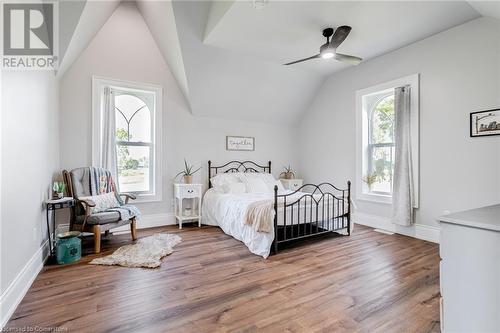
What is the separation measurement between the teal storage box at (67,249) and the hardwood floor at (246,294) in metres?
0.11

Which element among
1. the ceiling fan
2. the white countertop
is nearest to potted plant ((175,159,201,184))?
the ceiling fan

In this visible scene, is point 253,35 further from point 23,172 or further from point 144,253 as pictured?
point 144,253

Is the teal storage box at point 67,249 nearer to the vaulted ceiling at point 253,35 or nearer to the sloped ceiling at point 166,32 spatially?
the vaulted ceiling at point 253,35

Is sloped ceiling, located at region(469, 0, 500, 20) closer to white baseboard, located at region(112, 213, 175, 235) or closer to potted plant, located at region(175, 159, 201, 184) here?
potted plant, located at region(175, 159, 201, 184)

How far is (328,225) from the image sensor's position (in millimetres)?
4051

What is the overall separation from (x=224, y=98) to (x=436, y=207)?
13.2 ft

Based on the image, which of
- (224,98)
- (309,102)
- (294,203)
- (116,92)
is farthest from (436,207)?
(116,92)

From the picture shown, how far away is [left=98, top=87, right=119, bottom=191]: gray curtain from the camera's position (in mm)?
4035

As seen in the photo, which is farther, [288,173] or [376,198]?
[288,173]

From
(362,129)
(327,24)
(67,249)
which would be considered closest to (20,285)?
(67,249)

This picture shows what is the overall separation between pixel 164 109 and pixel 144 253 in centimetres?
262

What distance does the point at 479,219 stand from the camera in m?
1.17

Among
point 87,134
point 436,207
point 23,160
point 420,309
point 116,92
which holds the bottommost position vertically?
point 420,309

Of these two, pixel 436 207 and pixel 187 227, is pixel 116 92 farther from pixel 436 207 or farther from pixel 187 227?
pixel 436 207
